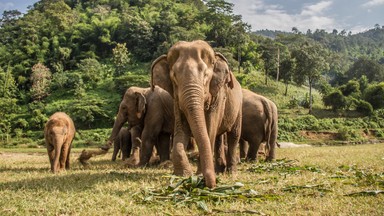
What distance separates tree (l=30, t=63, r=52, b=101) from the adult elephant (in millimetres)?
59562

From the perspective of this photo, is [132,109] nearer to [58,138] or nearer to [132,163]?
[132,163]

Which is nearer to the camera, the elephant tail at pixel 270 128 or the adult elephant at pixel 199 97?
A: the adult elephant at pixel 199 97

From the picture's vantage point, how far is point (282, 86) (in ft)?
220

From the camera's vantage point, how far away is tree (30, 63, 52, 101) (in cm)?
6272

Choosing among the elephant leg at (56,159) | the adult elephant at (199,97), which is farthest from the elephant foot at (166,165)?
the elephant leg at (56,159)

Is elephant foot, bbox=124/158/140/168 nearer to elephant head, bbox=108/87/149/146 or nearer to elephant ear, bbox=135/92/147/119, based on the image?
elephant head, bbox=108/87/149/146

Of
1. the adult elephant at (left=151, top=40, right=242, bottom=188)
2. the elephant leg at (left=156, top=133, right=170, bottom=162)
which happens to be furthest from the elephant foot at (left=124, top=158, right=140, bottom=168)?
the adult elephant at (left=151, top=40, right=242, bottom=188)

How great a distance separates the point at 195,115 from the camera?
6.41 meters

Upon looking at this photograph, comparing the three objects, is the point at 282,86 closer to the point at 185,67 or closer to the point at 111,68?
the point at 111,68

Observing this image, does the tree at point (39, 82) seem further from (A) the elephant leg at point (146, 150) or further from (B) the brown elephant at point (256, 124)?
(A) the elephant leg at point (146, 150)

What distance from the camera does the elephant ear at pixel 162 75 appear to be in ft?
24.6

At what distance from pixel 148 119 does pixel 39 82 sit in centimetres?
5803

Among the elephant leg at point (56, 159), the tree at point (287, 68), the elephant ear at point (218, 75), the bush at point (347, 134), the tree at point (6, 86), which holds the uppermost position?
the tree at point (287, 68)

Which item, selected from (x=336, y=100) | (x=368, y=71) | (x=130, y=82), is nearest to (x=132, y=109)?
(x=336, y=100)
